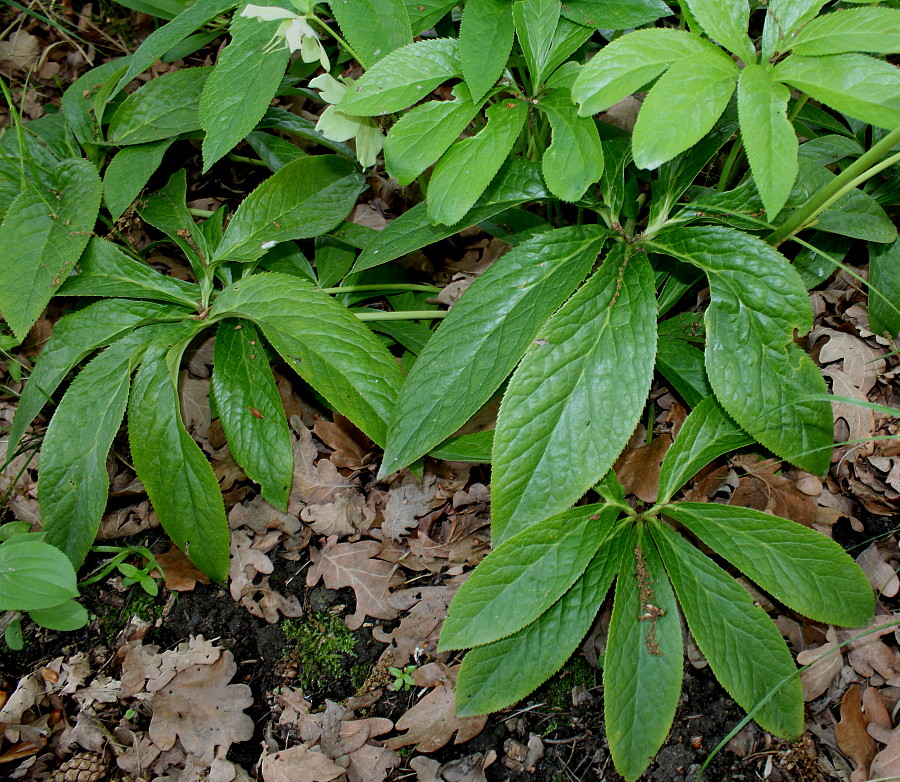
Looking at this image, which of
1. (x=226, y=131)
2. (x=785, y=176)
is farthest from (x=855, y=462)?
(x=226, y=131)

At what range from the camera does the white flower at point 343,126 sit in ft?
5.47

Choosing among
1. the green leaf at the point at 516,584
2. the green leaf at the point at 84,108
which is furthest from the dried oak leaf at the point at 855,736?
the green leaf at the point at 84,108

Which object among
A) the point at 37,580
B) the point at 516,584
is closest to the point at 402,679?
the point at 516,584

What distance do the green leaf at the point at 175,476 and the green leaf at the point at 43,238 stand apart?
1.25 feet

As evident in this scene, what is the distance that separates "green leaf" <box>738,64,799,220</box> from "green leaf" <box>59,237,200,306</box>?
153 cm

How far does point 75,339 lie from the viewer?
1939mm

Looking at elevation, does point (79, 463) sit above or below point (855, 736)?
above

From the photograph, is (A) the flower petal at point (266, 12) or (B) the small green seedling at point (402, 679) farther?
(B) the small green seedling at point (402, 679)

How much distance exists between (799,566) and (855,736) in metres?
0.48

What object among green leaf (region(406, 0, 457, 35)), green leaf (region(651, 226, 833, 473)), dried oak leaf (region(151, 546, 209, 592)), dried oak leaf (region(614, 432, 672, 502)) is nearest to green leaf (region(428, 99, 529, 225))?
green leaf (region(406, 0, 457, 35))

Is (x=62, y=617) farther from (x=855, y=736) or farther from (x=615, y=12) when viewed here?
(x=615, y=12)

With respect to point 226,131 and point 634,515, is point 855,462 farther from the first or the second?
point 226,131

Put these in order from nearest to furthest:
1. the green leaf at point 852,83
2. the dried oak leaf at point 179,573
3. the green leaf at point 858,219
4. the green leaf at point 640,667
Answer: the green leaf at point 852,83 → the green leaf at point 640,667 → the green leaf at point 858,219 → the dried oak leaf at point 179,573

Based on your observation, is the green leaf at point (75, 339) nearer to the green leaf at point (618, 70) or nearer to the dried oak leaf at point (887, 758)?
the green leaf at point (618, 70)
